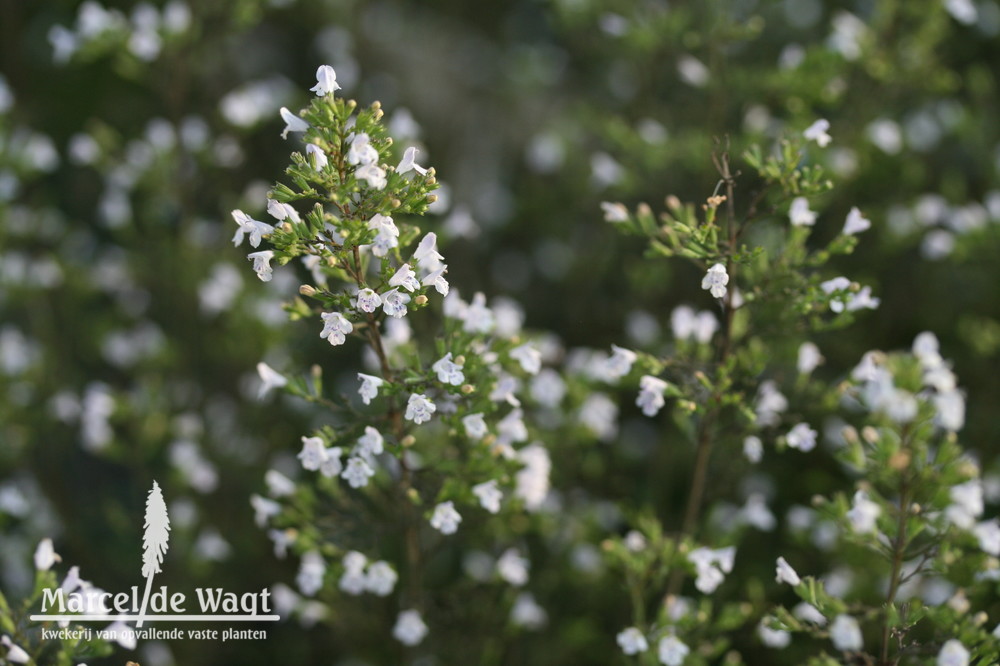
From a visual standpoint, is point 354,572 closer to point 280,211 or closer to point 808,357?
point 280,211

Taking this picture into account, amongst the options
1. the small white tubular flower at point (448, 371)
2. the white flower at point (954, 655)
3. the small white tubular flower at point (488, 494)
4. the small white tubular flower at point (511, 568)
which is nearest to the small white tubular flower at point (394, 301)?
the small white tubular flower at point (448, 371)

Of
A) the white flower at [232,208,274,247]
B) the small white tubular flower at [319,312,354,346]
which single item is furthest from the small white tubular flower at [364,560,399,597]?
the white flower at [232,208,274,247]

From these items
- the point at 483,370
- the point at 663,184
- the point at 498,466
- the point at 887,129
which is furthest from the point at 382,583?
the point at 887,129

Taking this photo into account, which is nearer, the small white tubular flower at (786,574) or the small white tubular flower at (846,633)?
the small white tubular flower at (846,633)

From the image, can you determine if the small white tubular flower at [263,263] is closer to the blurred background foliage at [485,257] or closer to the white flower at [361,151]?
the white flower at [361,151]

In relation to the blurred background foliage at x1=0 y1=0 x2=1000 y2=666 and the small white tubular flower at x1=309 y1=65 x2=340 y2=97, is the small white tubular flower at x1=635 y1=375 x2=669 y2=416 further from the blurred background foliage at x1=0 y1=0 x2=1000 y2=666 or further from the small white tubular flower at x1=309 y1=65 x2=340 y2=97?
the small white tubular flower at x1=309 y1=65 x2=340 y2=97

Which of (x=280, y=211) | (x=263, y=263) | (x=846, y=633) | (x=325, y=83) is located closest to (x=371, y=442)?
(x=263, y=263)
